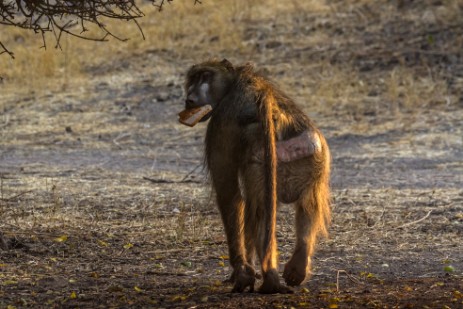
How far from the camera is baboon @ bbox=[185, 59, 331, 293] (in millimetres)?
5219

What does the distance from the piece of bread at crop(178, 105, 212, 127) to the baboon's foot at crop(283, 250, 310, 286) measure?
2.82 feet

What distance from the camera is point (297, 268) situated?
5.46m

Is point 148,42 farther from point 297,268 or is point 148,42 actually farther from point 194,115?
point 297,268

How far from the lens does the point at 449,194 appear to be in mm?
→ 9141

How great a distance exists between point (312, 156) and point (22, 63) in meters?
10.4

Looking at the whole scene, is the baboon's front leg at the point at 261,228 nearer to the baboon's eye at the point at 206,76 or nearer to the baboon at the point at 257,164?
the baboon at the point at 257,164

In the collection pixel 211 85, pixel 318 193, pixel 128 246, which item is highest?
pixel 211 85

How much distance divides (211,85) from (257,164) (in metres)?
0.67

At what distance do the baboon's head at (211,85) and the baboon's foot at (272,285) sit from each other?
95 cm

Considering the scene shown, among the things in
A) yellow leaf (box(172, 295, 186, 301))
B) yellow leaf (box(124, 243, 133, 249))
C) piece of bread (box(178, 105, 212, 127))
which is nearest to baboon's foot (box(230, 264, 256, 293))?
yellow leaf (box(172, 295, 186, 301))

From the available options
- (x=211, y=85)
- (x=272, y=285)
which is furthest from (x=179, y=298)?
(x=211, y=85)

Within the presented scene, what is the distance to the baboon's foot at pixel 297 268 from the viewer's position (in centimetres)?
546

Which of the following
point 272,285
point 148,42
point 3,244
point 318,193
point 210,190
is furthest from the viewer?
point 148,42

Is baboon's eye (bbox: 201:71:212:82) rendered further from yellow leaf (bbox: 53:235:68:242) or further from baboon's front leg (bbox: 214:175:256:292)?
yellow leaf (bbox: 53:235:68:242)
